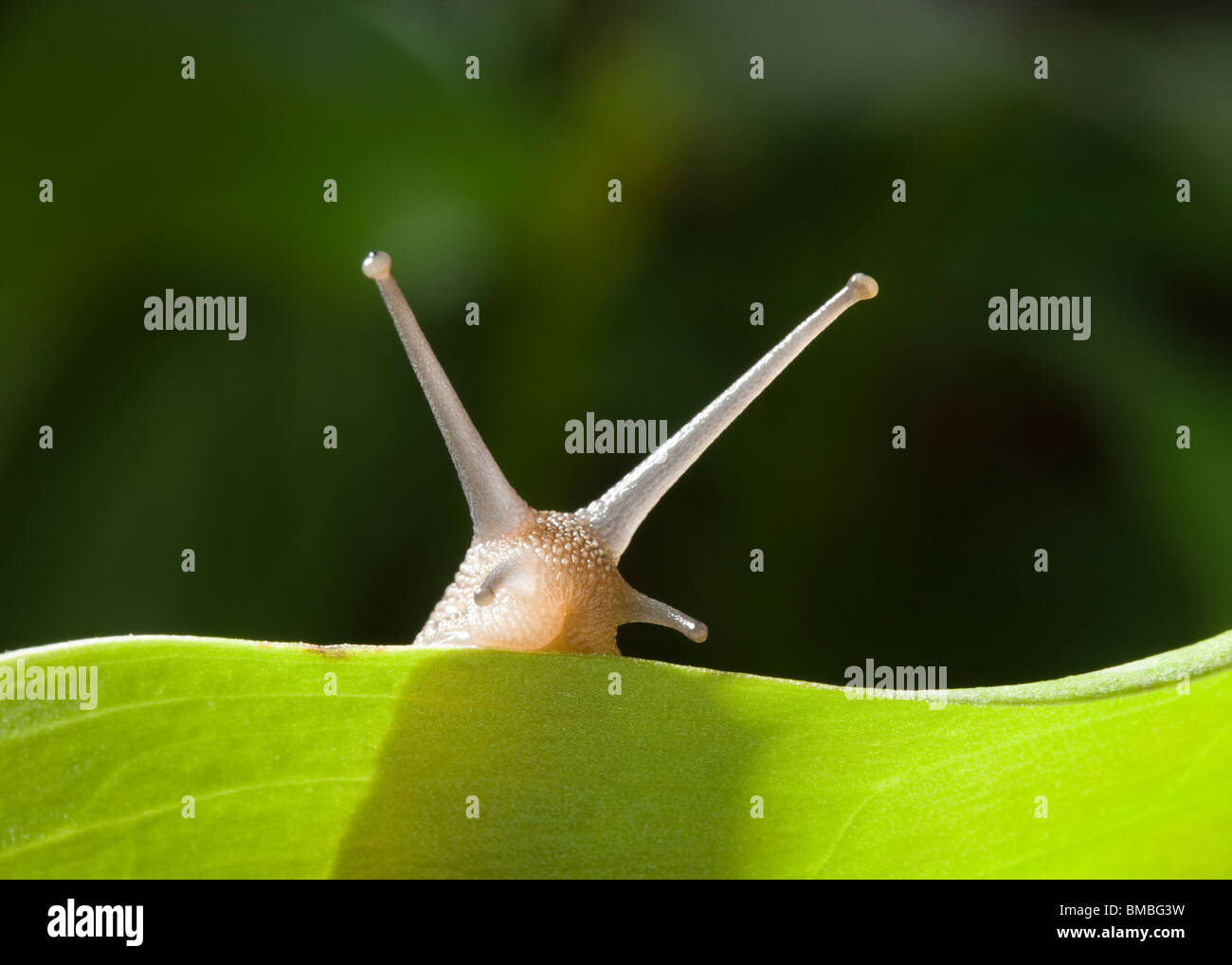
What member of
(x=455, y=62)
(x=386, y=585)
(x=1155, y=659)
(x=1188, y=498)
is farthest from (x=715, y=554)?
(x=1155, y=659)

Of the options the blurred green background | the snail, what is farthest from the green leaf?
the blurred green background

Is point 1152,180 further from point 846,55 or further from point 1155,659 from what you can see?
point 1155,659
